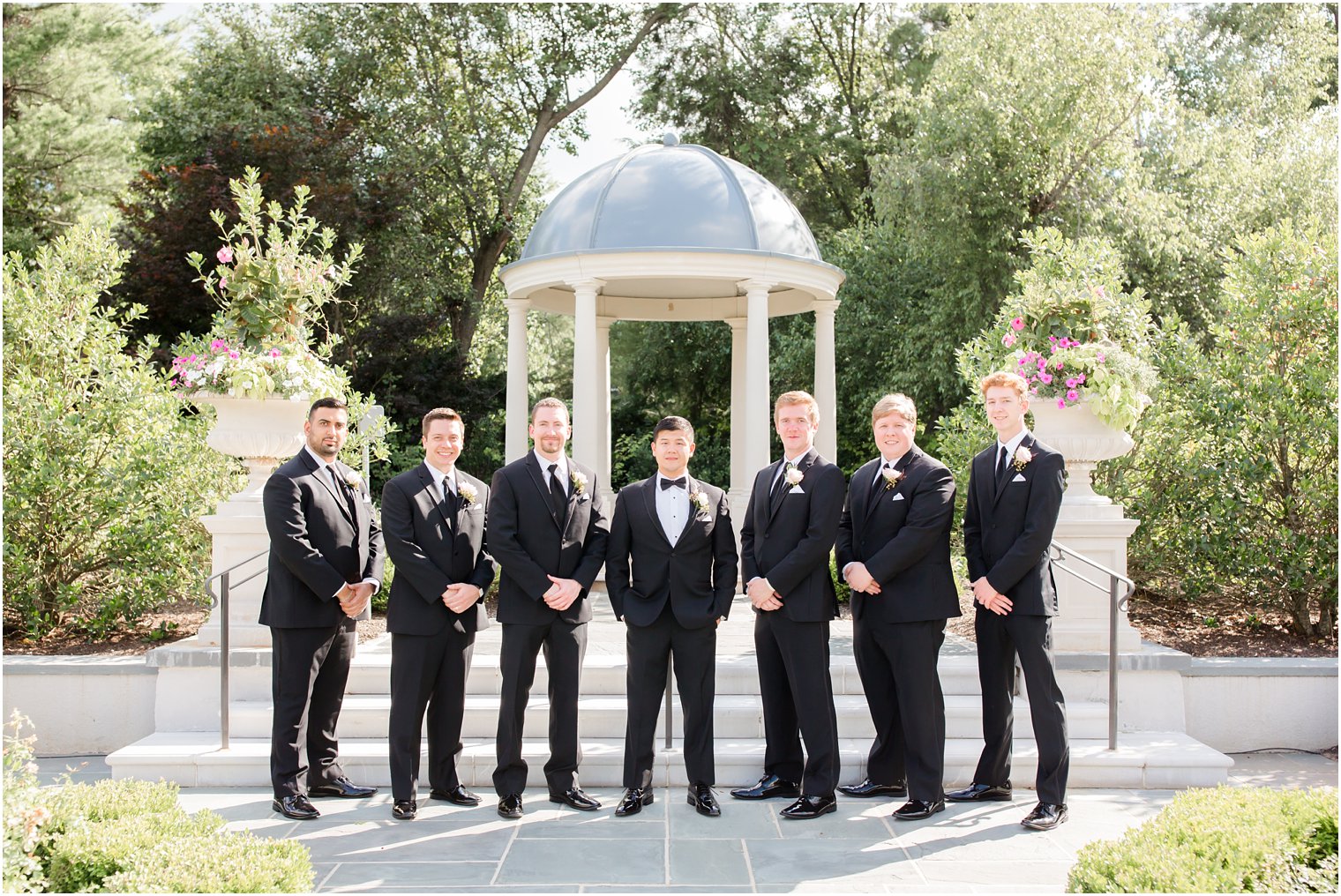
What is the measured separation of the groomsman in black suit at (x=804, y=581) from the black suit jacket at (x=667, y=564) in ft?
0.63

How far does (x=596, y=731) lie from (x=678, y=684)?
132cm

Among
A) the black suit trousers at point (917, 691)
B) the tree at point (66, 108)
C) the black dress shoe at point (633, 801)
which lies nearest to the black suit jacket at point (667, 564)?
the black suit trousers at point (917, 691)

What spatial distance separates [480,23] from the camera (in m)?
24.6

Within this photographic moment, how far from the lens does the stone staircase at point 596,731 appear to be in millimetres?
6488

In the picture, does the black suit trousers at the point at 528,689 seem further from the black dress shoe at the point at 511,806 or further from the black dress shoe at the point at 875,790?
the black dress shoe at the point at 875,790

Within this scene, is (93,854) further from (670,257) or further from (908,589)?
(670,257)

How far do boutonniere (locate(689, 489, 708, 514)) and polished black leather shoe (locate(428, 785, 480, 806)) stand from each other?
2.08 m

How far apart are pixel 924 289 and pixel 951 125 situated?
11.2ft

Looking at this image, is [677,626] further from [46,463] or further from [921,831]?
[46,463]

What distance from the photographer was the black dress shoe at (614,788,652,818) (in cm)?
583

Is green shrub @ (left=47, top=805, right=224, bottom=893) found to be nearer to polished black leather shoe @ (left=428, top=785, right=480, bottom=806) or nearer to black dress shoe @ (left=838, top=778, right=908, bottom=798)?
polished black leather shoe @ (left=428, top=785, right=480, bottom=806)

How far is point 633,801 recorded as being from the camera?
5848 mm

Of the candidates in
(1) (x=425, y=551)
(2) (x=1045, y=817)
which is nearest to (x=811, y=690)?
(2) (x=1045, y=817)

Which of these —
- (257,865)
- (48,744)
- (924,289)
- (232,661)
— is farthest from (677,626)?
(924,289)
